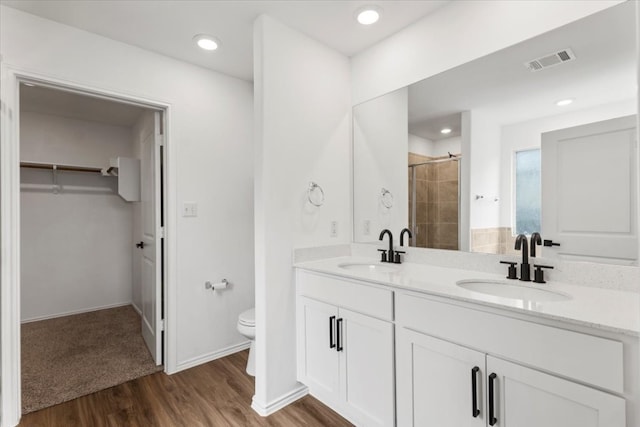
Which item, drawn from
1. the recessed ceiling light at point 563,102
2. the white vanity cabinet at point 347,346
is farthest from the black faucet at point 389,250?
the recessed ceiling light at point 563,102

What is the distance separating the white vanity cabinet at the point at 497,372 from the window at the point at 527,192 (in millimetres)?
672

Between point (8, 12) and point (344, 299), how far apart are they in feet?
8.27

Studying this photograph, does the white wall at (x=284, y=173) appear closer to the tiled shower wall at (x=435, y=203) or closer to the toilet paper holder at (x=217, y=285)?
the tiled shower wall at (x=435, y=203)

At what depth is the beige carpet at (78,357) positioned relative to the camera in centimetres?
220

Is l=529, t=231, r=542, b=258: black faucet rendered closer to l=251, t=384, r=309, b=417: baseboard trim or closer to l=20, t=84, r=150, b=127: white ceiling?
l=251, t=384, r=309, b=417: baseboard trim

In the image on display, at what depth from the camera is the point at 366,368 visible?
162 centimetres

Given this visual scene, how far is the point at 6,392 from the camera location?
1.77 meters

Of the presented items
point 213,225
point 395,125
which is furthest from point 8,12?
point 395,125

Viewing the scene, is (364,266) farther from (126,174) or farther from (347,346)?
(126,174)

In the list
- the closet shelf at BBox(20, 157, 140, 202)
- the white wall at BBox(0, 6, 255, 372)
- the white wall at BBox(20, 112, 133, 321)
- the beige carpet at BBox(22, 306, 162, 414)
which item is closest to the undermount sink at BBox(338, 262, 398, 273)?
the white wall at BBox(0, 6, 255, 372)

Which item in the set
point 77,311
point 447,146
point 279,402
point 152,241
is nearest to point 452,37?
point 447,146

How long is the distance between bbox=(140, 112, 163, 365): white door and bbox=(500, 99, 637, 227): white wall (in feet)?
7.86

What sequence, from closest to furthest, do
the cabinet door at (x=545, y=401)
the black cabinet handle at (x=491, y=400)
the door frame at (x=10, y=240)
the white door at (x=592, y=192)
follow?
the cabinet door at (x=545, y=401), the black cabinet handle at (x=491, y=400), the white door at (x=592, y=192), the door frame at (x=10, y=240)

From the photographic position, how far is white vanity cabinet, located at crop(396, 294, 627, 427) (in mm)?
958
